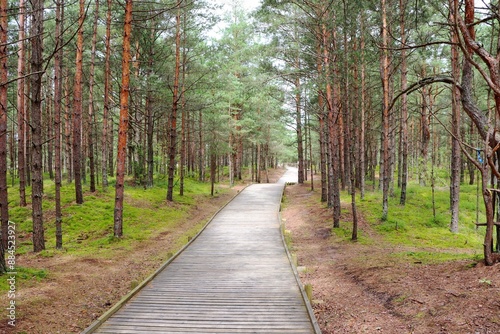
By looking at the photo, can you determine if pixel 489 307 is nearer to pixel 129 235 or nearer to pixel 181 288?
pixel 181 288

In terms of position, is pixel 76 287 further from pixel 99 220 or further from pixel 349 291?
pixel 99 220

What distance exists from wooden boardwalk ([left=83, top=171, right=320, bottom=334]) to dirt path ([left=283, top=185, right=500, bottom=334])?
26.6 inches

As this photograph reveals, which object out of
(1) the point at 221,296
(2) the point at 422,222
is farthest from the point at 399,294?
(2) the point at 422,222

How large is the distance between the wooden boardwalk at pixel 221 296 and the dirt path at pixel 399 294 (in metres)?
0.68

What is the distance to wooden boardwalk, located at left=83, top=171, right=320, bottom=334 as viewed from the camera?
605 centimetres

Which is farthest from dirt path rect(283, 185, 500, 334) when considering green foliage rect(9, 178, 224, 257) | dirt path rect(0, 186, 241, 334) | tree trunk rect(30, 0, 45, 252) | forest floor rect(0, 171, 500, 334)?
tree trunk rect(30, 0, 45, 252)

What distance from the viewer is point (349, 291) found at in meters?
7.70

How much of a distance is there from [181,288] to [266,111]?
26.5 meters

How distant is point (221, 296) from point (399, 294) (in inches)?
153

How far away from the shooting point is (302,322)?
20.4 ft

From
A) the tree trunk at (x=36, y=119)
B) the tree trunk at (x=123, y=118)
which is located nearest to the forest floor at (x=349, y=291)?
the tree trunk at (x=36, y=119)

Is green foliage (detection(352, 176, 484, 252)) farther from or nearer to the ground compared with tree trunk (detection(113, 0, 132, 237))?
nearer to the ground

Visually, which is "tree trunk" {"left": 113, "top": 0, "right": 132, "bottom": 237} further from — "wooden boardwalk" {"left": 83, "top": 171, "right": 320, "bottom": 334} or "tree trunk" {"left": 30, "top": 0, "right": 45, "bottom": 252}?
"wooden boardwalk" {"left": 83, "top": 171, "right": 320, "bottom": 334}

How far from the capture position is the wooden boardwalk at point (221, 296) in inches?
238
